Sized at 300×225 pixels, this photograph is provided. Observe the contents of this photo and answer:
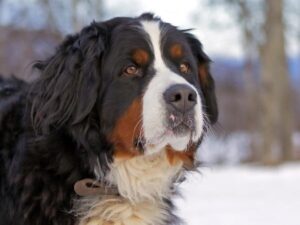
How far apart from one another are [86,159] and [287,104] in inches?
794

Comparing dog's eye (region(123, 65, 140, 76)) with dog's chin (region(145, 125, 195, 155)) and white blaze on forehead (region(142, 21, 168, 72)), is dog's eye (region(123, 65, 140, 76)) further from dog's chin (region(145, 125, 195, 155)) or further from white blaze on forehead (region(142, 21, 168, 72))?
A: dog's chin (region(145, 125, 195, 155))

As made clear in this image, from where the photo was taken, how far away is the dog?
3568 millimetres

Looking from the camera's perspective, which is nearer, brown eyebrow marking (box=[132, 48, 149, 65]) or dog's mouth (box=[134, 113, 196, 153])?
dog's mouth (box=[134, 113, 196, 153])

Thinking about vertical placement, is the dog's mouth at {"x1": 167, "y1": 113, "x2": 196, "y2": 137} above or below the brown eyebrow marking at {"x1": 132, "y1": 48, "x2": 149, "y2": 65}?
below

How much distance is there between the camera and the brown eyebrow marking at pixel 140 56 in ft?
12.0

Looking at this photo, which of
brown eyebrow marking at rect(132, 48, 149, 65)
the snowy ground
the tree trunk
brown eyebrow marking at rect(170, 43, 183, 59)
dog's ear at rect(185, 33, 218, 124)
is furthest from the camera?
the tree trunk

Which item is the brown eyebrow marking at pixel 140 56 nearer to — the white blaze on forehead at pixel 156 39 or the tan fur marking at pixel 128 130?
the white blaze on forehead at pixel 156 39

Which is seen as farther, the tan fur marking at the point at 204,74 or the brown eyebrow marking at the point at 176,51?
the tan fur marking at the point at 204,74

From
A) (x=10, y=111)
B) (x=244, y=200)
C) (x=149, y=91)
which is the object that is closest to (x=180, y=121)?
(x=149, y=91)

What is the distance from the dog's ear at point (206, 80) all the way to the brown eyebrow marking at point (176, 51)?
31 cm

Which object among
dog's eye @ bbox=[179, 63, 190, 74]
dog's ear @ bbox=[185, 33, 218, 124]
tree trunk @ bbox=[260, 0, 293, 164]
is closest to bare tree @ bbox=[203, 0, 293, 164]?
tree trunk @ bbox=[260, 0, 293, 164]

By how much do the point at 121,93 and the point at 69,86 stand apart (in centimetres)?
31

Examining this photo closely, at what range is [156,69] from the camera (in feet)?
11.9

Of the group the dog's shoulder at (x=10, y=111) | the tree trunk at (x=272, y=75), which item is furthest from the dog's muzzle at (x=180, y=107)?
the tree trunk at (x=272, y=75)
